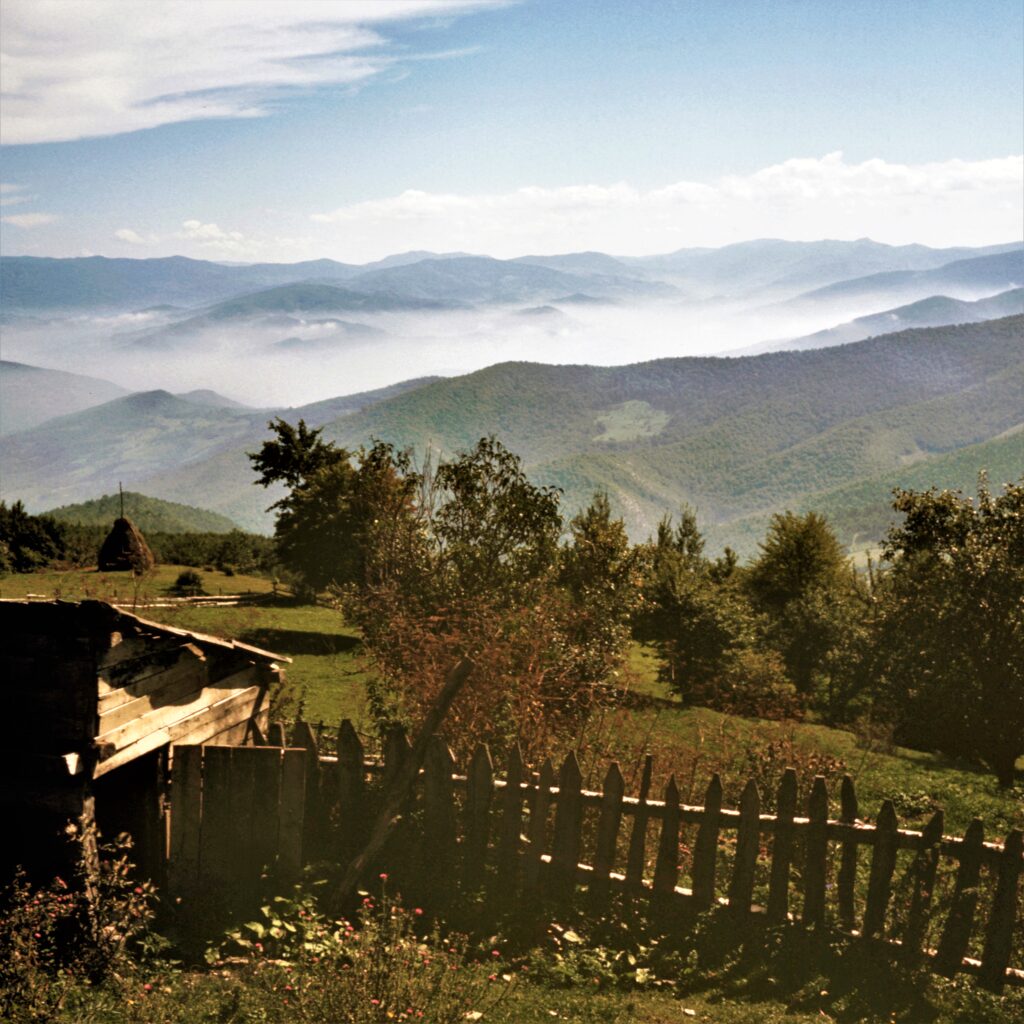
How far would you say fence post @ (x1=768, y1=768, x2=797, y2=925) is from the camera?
9.05 m

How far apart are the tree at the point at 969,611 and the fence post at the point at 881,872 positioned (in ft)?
37.6

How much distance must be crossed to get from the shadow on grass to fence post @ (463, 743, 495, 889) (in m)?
17.8

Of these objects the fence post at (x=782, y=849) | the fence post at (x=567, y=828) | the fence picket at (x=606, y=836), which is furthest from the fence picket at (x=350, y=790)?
the fence post at (x=782, y=849)

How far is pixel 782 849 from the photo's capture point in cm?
906

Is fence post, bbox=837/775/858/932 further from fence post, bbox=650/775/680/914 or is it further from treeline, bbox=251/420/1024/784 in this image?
treeline, bbox=251/420/1024/784

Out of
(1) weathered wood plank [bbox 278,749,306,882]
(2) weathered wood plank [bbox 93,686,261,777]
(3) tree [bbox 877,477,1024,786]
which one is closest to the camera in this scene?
(2) weathered wood plank [bbox 93,686,261,777]

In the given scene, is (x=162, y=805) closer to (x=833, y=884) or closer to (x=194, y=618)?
(x=833, y=884)

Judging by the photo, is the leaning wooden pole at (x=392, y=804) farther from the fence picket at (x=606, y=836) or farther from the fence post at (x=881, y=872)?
the fence post at (x=881, y=872)

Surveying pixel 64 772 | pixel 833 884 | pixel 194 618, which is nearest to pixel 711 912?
pixel 833 884

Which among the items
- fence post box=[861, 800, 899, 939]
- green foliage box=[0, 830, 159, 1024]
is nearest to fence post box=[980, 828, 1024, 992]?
fence post box=[861, 800, 899, 939]

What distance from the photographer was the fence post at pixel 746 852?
9086mm

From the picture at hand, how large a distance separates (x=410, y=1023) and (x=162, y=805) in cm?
393

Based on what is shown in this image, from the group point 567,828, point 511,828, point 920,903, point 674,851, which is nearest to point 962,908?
point 920,903

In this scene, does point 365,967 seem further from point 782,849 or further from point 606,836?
point 782,849
